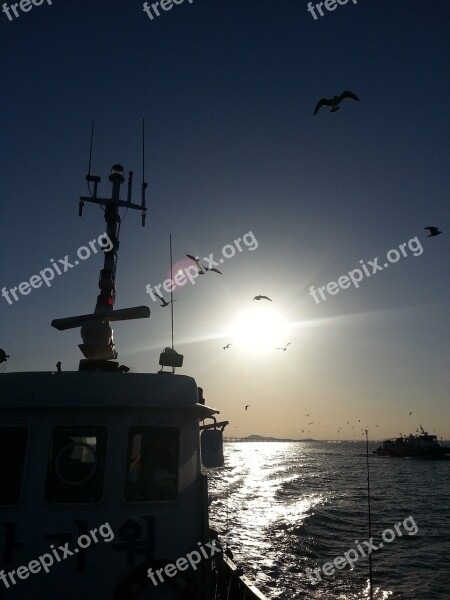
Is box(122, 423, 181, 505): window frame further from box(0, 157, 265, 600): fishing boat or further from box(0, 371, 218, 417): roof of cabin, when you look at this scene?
box(0, 371, 218, 417): roof of cabin

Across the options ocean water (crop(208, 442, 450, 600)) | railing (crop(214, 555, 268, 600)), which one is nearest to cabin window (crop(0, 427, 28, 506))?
ocean water (crop(208, 442, 450, 600))

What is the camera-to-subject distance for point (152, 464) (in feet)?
19.2

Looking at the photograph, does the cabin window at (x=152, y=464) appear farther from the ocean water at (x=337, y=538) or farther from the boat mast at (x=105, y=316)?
the boat mast at (x=105, y=316)

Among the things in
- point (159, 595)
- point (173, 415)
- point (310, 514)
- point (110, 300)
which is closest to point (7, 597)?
point (159, 595)

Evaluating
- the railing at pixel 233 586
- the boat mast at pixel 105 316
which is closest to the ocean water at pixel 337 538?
the railing at pixel 233 586

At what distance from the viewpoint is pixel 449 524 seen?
34.8m

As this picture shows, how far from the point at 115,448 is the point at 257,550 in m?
24.7

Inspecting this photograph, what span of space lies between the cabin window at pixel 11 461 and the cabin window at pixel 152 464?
1398 millimetres

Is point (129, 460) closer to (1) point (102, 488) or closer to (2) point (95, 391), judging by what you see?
(1) point (102, 488)

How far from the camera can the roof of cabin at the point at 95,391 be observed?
5.78 meters

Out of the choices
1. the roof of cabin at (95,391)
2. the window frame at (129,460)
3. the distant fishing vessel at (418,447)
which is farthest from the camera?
the distant fishing vessel at (418,447)

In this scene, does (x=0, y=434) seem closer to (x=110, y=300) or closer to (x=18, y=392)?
(x=18, y=392)

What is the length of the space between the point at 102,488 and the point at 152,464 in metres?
0.70

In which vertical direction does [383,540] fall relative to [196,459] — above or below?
below
